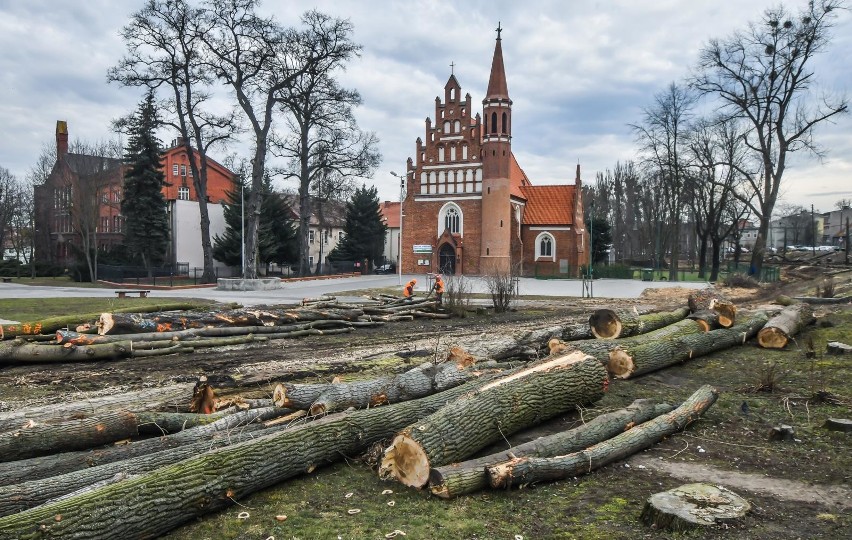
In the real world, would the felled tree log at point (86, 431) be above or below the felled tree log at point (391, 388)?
below

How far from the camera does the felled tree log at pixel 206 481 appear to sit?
3553mm

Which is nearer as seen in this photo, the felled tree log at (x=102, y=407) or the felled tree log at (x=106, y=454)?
the felled tree log at (x=106, y=454)

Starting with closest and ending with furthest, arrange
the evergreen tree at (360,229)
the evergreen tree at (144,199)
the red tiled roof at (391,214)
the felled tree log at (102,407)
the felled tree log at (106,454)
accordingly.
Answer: the felled tree log at (106,454) < the felled tree log at (102,407) < the evergreen tree at (144,199) < the evergreen tree at (360,229) < the red tiled roof at (391,214)

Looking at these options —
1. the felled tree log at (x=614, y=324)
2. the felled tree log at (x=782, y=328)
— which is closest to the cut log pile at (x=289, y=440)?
the felled tree log at (x=614, y=324)

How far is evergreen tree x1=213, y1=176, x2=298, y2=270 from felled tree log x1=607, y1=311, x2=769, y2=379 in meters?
33.2

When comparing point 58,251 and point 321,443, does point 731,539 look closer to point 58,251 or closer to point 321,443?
point 321,443

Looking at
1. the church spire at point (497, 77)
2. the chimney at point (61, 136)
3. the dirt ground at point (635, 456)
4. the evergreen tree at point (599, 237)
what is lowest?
the dirt ground at point (635, 456)

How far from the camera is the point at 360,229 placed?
176 feet

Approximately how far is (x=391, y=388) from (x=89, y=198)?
35559 millimetres

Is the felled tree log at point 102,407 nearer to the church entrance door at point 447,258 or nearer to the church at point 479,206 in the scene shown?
the church at point 479,206

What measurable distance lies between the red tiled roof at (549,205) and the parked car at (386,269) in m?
13.4

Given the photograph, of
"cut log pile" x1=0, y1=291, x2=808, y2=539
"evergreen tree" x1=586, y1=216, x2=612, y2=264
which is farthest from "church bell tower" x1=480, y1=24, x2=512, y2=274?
"cut log pile" x1=0, y1=291, x2=808, y2=539

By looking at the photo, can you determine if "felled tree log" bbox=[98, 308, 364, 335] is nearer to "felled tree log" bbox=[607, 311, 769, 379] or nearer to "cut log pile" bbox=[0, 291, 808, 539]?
"cut log pile" bbox=[0, 291, 808, 539]

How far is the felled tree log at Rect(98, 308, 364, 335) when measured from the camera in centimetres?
1152
